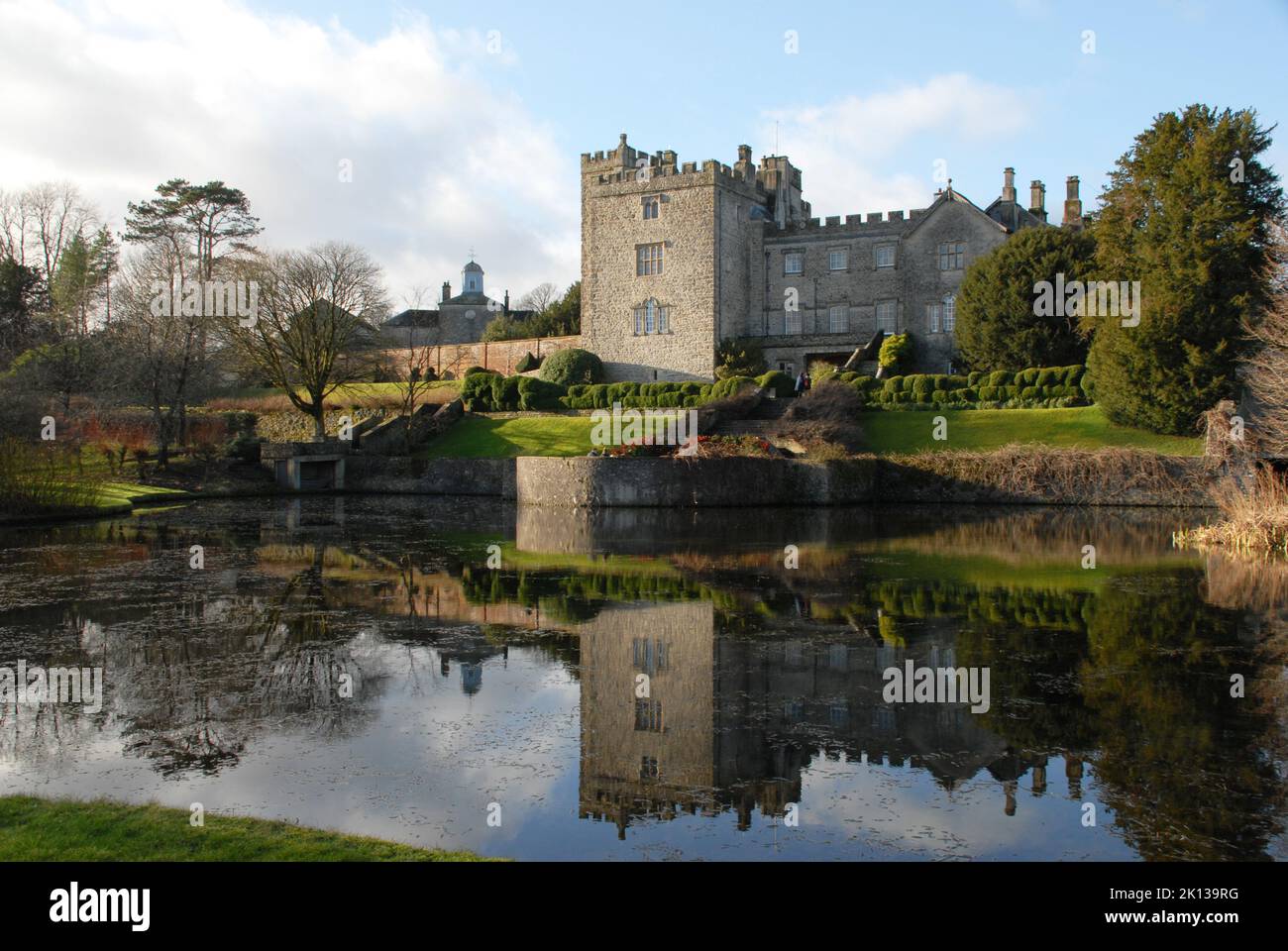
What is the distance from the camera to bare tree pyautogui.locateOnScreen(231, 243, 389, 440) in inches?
1459

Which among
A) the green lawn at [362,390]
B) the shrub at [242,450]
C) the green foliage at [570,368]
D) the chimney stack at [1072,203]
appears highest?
the chimney stack at [1072,203]

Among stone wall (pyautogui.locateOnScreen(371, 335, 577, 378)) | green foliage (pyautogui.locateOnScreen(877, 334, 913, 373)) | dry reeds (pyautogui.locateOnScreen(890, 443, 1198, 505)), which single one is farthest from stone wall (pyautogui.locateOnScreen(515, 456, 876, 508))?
stone wall (pyautogui.locateOnScreen(371, 335, 577, 378))

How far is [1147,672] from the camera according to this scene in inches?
361

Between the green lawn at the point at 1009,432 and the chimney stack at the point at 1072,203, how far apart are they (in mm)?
15949

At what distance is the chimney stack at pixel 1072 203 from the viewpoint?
46.0m

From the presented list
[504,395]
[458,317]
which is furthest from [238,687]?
[458,317]

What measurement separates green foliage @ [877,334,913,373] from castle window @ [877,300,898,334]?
2.23 m

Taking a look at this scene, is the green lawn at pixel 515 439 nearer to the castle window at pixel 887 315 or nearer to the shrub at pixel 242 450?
the shrub at pixel 242 450

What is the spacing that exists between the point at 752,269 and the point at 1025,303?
13755 millimetres

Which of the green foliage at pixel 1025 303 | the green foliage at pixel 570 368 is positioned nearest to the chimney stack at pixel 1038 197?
the green foliage at pixel 1025 303

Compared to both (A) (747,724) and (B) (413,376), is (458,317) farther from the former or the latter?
(A) (747,724)

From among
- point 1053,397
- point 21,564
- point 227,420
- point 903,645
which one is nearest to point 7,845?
point 903,645

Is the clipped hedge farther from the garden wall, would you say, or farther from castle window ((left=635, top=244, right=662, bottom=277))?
the garden wall
